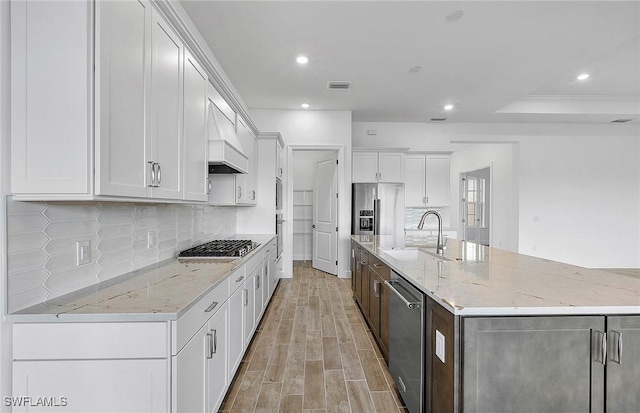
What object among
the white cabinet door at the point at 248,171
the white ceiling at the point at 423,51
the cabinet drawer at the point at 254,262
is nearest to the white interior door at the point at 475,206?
the white ceiling at the point at 423,51

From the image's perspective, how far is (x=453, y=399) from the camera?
47.6 inches

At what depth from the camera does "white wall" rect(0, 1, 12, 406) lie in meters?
1.13

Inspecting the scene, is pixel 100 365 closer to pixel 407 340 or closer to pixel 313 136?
pixel 407 340

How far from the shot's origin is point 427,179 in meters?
6.06

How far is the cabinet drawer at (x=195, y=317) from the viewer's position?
1.20 m

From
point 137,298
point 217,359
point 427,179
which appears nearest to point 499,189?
point 427,179

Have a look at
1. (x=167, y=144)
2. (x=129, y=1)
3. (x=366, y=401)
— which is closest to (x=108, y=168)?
(x=167, y=144)

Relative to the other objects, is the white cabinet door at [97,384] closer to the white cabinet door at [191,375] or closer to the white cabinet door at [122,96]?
the white cabinet door at [191,375]

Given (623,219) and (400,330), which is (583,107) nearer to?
(623,219)

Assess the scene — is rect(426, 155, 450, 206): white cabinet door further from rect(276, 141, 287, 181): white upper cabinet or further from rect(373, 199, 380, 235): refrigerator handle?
rect(276, 141, 287, 181): white upper cabinet

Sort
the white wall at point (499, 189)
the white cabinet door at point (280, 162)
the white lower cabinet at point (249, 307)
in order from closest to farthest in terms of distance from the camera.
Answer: the white lower cabinet at point (249, 307), the white cabinet door at point (280, 162), the white wall at point (499, 189)

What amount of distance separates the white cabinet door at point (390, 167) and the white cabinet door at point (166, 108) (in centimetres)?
426

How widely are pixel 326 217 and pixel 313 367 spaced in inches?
141

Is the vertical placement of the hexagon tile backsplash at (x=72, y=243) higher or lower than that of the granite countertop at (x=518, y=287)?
higher
